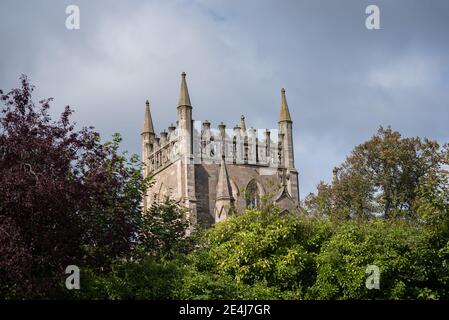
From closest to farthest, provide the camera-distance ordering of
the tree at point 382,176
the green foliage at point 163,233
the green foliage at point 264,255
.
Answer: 1. the green foliage at point 264,255
2. the green foliage at point 163,233
3. the tree at point 382,176

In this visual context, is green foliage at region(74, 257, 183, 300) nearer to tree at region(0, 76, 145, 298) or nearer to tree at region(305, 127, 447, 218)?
tree at region(0, 76, 145, 298)

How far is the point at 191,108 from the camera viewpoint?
60.4m

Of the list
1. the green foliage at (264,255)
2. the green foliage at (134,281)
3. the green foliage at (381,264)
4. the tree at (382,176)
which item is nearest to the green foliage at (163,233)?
the green foliage at (264,255)

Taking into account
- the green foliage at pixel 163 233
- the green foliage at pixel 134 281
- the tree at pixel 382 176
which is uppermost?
the tree at pixel 382 176

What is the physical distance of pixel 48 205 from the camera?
20.9 meters

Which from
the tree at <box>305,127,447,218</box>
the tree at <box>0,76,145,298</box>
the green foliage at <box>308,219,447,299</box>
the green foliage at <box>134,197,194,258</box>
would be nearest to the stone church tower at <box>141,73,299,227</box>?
the tree at <box>305,127,447,218</box>

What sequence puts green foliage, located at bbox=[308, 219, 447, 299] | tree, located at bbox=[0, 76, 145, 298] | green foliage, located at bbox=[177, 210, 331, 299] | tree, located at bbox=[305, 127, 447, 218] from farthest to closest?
1. tree, located at bbox=[305, 127, 447, 218]
2. green foliage, located at bbox=[177, 210, 331, 299]
3. green foliage, located at bbox=[308, 219, 447, 299]
4. tree, located at bbox=[0, 76, 145, 298]

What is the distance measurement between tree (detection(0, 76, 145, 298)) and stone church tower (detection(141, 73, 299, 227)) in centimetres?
3179

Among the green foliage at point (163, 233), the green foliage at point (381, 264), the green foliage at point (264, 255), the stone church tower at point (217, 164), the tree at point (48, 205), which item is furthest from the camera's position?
the stone church tower at point (217, 164)

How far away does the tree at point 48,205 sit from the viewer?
20469mm

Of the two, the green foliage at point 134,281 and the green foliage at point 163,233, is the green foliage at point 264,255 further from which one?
the green foliage at point 163,233

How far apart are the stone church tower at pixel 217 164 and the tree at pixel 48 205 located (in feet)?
104

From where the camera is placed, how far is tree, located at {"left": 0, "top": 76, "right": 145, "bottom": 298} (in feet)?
67.2
